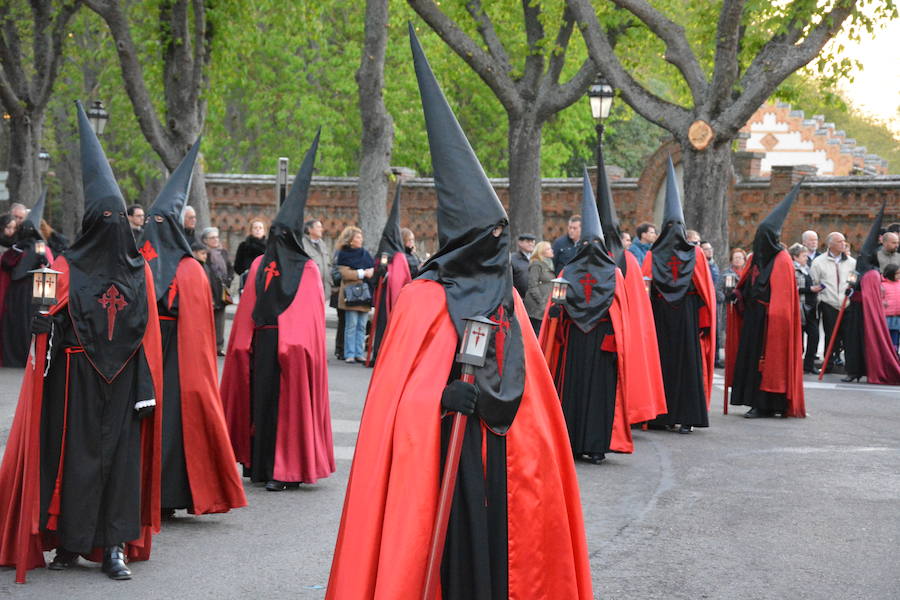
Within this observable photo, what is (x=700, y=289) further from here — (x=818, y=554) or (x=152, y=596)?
(x=152, y=596)

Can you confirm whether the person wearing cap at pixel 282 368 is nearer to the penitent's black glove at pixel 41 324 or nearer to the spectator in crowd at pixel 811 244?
the penitent's black glove at pixel 41 324

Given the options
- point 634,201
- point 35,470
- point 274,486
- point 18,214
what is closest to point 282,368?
point 274,486

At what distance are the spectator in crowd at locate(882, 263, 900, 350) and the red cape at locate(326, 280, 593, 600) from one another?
14.3 meters

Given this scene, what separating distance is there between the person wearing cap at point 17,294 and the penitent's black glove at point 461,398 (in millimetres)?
Answer: 12789

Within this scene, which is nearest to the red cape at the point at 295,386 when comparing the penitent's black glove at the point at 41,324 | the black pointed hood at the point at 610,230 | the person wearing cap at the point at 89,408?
the person wearing cap at the point at 89,408

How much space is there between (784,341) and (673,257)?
187 centimetres

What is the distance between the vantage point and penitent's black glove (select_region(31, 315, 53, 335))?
6555 mm

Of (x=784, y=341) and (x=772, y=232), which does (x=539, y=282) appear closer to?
(x=772, y=232)

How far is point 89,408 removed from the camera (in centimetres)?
672

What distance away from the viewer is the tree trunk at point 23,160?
24906 mm

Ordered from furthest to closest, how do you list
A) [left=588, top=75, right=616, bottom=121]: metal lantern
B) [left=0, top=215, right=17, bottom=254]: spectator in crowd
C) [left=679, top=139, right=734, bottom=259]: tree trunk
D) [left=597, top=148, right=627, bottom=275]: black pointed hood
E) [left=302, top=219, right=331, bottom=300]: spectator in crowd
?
1. [left=588, top=75, right=616, bottom=121]: metal lantern
2. [left=679, top=139, right=734, bottom=259]: tree trunk
3. [left=0, top=215, right=17, bottom=254]: spectator in crowd
4. [left=302, top=219, right=331, bottom=300]: spectator in crowd
5. [left=597, top=148, right=627, bottom=275]: black pointed hood

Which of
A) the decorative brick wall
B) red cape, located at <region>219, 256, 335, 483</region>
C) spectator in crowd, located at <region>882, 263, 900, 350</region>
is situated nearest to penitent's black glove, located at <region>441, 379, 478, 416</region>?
red cape, located at <region>219, 256, 335, 483</region>

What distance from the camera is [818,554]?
7.67 meters

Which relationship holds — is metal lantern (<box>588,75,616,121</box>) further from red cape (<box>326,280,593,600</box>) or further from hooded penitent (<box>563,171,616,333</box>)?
red cape (<box>326,280,593,600</box>)
